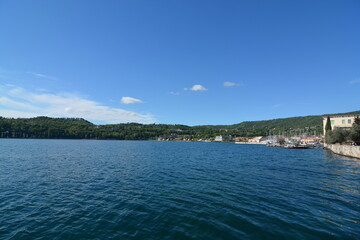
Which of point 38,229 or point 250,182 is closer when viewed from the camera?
point 38,229

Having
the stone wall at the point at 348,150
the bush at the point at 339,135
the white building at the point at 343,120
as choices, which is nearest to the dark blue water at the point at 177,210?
the stone wall at the point at 348,150

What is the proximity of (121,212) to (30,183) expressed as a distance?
563 inches

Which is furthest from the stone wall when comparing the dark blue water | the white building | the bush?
the dark blue water

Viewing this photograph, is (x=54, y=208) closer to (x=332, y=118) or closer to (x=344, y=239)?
(x=344, y=239)

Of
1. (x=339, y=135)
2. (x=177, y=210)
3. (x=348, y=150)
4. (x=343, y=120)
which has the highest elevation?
(x=343, y=120)

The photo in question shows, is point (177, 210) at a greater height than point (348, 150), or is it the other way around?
point (348, 150)

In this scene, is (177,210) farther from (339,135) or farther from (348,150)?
(339,135)

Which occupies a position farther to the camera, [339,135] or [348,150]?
[339,135]

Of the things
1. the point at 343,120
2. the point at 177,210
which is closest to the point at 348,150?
the point at 343,120

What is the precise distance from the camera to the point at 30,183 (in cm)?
1948

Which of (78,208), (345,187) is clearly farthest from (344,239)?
(78,208)

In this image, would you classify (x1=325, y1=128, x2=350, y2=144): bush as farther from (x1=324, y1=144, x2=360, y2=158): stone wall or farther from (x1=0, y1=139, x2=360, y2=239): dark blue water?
(x1=0, y1=139, x2=360, y2=239): dark blue water

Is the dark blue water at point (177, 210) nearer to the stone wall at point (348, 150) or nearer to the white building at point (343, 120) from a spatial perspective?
the stone wall at point (348, 150)

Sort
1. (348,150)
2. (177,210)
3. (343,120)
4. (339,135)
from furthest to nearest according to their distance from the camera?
(343,120) → (339,135) → (348,150) → (177,210)
